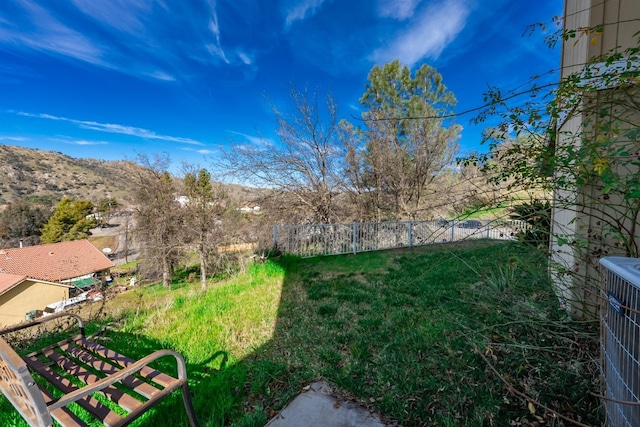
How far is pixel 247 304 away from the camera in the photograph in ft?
11.7

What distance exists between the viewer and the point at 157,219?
39.9ft

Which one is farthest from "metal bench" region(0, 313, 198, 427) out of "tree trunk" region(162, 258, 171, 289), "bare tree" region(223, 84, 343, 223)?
"tree trunk" region(162, 258, 171, 289)

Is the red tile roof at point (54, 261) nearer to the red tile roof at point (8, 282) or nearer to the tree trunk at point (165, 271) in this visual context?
the red tile roof at point (8, 282)

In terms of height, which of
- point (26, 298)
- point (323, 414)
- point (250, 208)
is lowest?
point (26, 298)

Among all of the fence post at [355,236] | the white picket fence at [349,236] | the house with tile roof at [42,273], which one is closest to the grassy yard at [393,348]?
the white picket fence at [349,236]

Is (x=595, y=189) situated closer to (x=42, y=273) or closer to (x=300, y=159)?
(x=300, y=159)

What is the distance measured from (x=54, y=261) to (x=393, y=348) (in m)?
22.2

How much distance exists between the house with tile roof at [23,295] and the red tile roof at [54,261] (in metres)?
1.68

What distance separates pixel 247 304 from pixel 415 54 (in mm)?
11978

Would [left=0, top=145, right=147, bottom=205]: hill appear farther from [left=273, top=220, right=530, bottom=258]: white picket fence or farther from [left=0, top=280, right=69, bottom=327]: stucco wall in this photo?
[left=273, top=220, right=530, bottom=258]: white picket fence

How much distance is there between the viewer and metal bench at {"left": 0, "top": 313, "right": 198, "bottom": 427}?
1.06m

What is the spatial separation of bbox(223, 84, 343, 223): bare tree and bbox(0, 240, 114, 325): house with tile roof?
662 cm

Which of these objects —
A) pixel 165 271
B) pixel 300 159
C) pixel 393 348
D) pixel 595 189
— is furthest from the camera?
pixel 165 271

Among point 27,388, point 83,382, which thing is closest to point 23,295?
point 83,382
